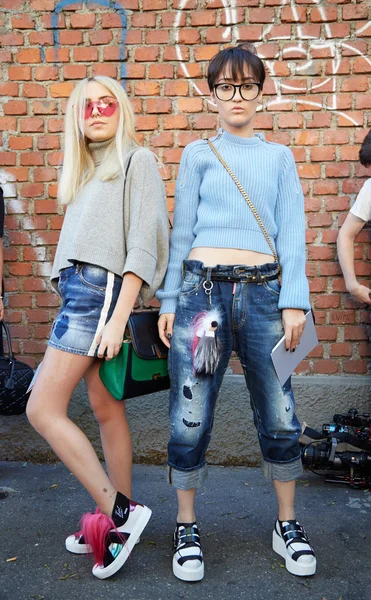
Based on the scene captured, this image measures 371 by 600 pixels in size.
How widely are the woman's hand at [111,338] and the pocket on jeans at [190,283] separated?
290mm

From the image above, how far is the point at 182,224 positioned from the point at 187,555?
4.36ft

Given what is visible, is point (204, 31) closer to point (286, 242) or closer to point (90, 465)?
point (286, 242)

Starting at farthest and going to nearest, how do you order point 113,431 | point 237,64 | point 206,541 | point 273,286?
point 206,541 → point 113,431 → point 273,286 → point 237,64

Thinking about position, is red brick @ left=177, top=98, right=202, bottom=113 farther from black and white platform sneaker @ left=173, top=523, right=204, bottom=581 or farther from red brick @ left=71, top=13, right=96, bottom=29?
black and white platform sneaker @ left=173, top=523, right=204, bottom=581

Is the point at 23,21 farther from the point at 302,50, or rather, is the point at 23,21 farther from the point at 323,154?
the point at 323,154

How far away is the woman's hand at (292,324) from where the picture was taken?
2.40m

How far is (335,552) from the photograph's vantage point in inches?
105

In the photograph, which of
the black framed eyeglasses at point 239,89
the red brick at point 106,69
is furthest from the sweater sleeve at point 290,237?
the red brick at point 106,69

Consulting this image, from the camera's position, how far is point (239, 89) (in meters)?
2.39

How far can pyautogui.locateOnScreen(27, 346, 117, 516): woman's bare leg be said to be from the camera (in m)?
2.40

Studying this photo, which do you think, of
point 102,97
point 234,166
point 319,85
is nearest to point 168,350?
point 234,166

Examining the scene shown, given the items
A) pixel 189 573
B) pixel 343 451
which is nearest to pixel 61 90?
pixel 343 451

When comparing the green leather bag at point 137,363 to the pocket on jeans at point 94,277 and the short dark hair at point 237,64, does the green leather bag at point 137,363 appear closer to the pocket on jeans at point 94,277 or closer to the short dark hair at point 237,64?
the pocket on jeans at point 94,277

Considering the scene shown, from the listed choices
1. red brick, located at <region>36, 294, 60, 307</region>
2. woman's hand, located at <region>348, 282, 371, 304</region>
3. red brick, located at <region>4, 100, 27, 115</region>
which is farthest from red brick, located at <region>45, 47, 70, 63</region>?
woman's hand, located at <region>348, 282, 371, 304</region>
